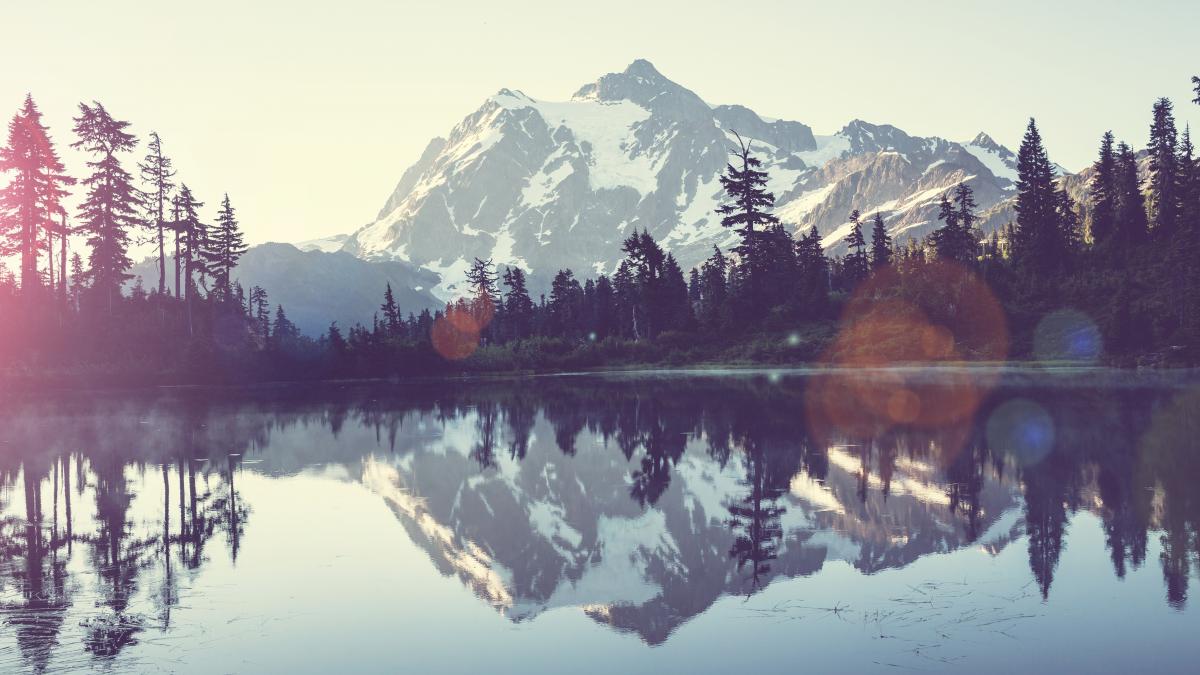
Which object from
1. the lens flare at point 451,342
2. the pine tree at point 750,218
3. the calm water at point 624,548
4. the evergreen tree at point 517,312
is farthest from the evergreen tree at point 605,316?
the calm water at point 624,548

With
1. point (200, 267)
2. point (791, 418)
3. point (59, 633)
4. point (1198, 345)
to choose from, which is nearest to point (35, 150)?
point (200, 267)

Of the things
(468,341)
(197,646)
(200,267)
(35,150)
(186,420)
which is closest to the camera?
(197,646)

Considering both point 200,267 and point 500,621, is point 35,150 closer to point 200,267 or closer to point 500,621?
point 200,267

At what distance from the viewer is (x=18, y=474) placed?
25109 millimetres

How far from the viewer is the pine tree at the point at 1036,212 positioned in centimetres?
9838

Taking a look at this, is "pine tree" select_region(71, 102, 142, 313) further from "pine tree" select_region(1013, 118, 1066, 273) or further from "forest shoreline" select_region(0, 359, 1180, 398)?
"pine tree" select_region(1013, 118, 1066, 273)

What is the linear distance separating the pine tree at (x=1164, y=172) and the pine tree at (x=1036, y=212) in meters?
10.1

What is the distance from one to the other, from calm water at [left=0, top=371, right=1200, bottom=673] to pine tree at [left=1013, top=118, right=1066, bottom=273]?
73218 mm

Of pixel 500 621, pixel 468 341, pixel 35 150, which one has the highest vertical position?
pixel 35 150

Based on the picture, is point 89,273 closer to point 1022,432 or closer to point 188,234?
point 188,234

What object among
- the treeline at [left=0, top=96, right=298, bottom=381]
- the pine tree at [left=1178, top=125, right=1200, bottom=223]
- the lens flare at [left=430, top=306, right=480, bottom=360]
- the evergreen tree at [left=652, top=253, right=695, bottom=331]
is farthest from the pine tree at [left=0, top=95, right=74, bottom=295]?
the pine tree at [left=1178, top=125, right=1200, bottom=223]

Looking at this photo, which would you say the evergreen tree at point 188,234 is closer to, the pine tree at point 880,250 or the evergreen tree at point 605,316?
the evergreen tree at point 605,316

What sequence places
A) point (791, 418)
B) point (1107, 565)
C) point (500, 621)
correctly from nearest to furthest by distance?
point (500, 621)
point (1107, 565)
point (791, 418)

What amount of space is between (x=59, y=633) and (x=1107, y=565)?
Answer: 46.3ft
